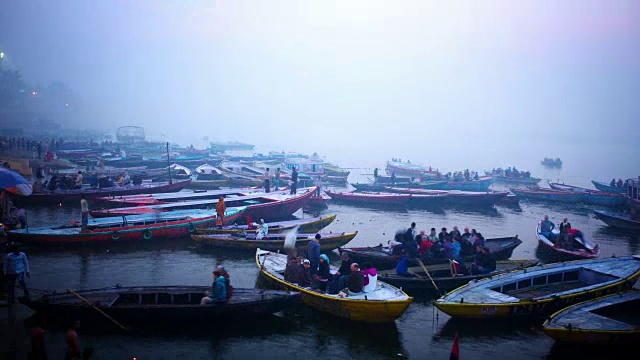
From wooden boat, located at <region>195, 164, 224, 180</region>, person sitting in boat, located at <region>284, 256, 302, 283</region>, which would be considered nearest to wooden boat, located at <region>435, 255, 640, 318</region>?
person sitting in boat, located at <region>284, 256, 302, 283</region>

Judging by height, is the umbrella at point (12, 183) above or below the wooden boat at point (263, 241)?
above

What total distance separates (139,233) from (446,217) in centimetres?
1927

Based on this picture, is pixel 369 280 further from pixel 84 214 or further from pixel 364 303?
pixel 84 214

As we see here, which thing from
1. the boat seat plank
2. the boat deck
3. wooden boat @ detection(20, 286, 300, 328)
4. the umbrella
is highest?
the umbrella

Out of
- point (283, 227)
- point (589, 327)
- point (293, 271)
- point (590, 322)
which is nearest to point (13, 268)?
point (293, 271)

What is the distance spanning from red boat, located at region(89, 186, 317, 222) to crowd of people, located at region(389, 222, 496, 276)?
10.6 m

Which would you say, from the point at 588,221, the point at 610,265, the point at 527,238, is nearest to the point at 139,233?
the point at 610,265

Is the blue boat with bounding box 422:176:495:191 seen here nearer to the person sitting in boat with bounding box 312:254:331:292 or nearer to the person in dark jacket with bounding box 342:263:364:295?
the person sitting in boat with bounding box 312:254:331:292

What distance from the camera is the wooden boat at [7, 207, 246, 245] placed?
1895cm

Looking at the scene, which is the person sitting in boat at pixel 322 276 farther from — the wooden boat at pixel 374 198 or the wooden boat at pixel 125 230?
the wooden boat at pixel 374 198

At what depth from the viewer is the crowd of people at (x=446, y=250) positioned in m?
15.1

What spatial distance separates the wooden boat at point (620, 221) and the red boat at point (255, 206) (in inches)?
710

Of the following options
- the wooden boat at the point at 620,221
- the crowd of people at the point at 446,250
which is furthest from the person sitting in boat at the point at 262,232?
the wooden boat at the point at 620,221

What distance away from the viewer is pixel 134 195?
29766mm
